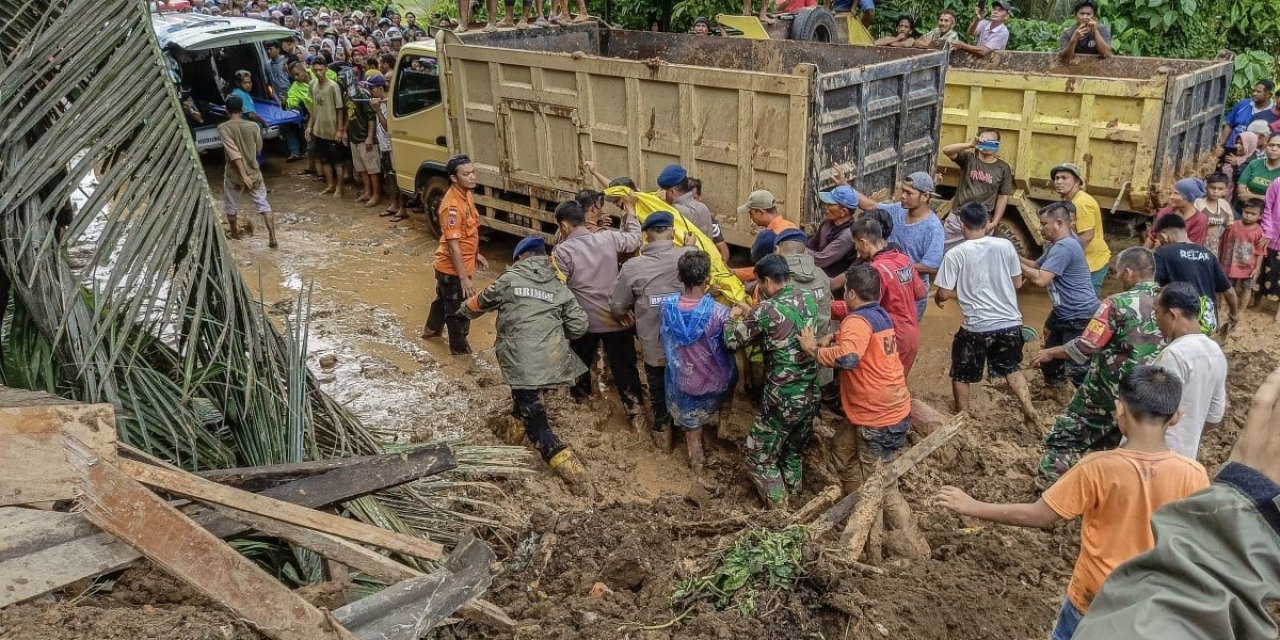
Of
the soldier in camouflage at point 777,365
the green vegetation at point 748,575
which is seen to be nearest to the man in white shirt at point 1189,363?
the soldier in camouflage at point 777,365

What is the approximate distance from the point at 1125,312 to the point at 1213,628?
3351 millimetres

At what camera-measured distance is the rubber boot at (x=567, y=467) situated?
5227mm

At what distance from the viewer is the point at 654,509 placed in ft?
15.5

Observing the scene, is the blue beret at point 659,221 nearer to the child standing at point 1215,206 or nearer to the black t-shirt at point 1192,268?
the black t-shirt at point 1192,268

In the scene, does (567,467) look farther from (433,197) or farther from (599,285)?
(433,197)

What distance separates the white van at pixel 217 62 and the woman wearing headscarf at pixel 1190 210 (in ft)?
35.3

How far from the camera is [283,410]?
342 cm

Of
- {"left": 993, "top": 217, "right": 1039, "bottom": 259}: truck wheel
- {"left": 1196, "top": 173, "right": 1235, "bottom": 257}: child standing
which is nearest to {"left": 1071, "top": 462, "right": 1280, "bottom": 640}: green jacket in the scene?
{"left": 1196, "top": 173, "right": 1235, "bottom": 257}: child standing

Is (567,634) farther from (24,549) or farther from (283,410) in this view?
(24,549)

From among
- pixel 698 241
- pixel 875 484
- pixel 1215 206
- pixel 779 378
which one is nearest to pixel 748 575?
pixel 875 484

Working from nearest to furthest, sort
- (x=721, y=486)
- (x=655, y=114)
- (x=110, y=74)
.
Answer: (x=110, y=74)
(x=721, y=486)
(x=655, y=114)

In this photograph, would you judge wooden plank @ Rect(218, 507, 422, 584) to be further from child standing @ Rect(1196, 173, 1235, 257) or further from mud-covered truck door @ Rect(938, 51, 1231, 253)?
mud-covered truck door @ Rect(938, 51, 1231, 253)

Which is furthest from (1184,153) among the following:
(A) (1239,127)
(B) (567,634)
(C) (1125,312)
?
(B) (567,634)

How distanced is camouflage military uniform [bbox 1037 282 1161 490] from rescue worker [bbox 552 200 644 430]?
8.09ft
